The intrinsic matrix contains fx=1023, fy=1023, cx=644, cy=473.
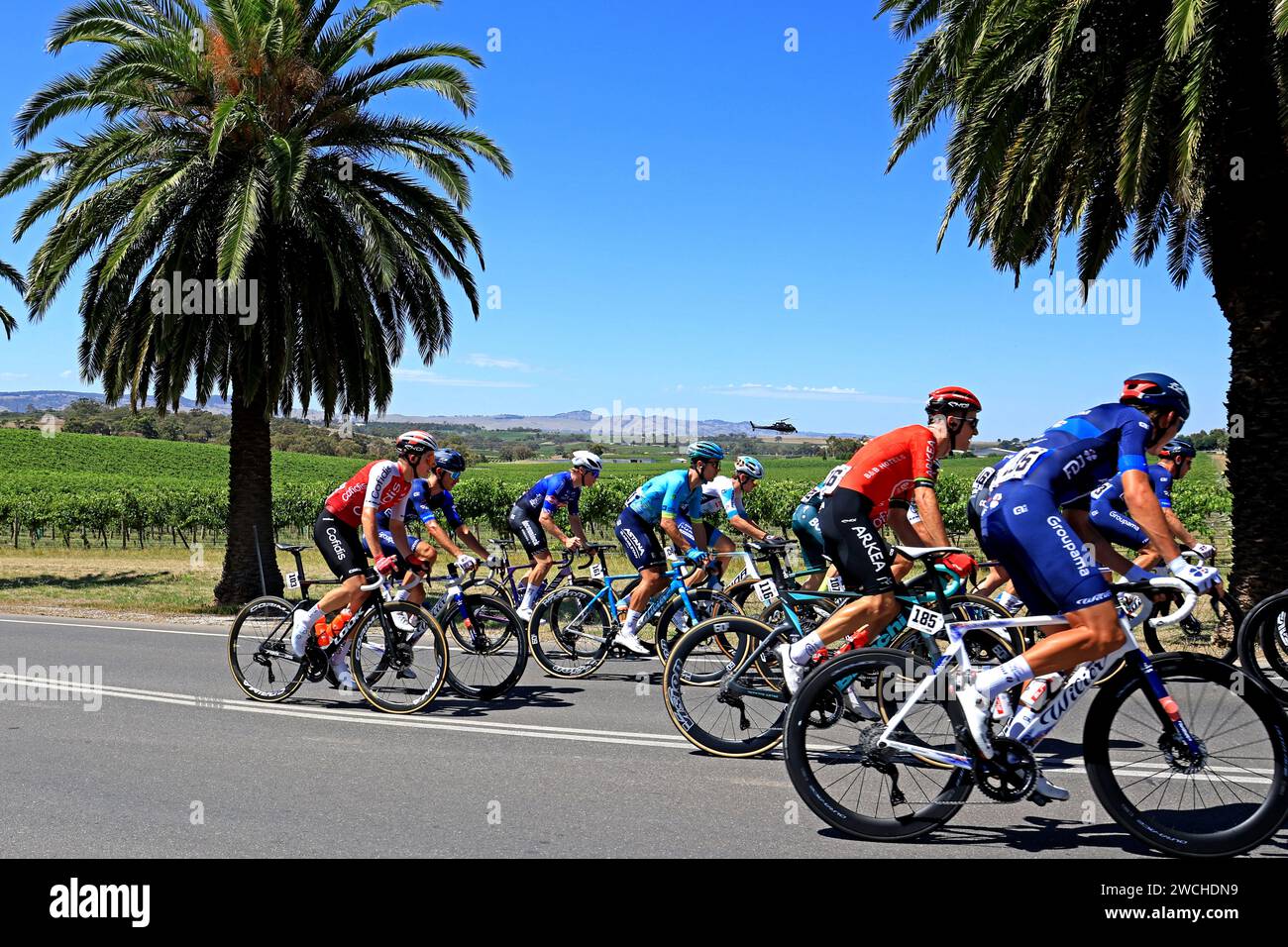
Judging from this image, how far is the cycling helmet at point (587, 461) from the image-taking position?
10672mm

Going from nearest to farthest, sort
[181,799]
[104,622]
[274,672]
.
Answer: [181,799] < [274,672] < [104,622]

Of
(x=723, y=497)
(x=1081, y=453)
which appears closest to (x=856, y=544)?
(x=1081, y=453)

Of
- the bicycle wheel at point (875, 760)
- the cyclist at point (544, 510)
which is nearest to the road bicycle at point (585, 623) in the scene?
the cyclist at point (544, 510)

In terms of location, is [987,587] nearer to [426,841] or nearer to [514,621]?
[514,621]

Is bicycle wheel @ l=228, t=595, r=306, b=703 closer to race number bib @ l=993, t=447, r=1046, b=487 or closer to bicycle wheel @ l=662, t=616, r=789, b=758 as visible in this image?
bicycle wheel @ l=662, t=616, r=789, b=758

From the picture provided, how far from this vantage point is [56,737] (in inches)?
276

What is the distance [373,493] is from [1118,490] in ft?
20.1

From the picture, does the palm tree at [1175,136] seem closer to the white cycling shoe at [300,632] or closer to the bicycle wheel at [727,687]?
the bicycle wheel at [727,687]

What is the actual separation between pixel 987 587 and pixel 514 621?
15.0 feet

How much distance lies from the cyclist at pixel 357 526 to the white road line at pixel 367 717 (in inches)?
16.9

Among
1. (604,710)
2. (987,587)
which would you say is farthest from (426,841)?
(987,587)

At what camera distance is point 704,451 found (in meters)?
8.91

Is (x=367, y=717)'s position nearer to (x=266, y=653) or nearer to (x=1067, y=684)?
(x=266, y=653)
